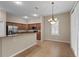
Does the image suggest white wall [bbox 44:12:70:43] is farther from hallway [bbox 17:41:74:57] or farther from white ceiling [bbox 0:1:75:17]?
hallway [bbox 17:41:74:57]

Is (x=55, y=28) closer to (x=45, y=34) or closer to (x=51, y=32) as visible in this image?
(x=51, y=32)

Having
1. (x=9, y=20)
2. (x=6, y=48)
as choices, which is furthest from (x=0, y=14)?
(x=6, y=48)

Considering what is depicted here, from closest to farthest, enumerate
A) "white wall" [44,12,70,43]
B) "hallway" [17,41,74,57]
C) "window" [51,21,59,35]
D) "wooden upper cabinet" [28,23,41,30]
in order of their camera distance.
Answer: "hallway" [17,41,74,57] → "white wall" [44,12,70,43] → "window" [51,21,59,35] → "wooden upper cabinet" [28,23,41,30]

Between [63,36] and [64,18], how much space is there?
1.73 metres

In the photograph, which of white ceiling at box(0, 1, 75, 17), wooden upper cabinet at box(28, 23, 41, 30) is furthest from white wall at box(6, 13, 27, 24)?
white ceiling at box(0, 1, 75, 17)

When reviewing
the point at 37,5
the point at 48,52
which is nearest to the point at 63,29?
the point at 48,52

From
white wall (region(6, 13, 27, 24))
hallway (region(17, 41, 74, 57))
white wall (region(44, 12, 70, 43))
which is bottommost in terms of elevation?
hallway (region(17, 41, 74, 57))

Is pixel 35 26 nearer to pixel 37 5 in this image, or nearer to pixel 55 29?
pixel 55 29

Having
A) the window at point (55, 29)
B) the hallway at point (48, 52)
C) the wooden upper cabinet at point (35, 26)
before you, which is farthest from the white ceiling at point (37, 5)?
the wooden upper cabinet at point (35, 26)

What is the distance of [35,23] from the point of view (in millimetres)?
11398

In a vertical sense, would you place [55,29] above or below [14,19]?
below

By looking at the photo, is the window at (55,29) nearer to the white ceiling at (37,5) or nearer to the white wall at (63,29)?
the white wall at (63,29)

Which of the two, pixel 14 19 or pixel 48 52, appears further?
pixel 14 19

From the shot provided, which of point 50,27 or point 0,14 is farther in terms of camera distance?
point 50,27
